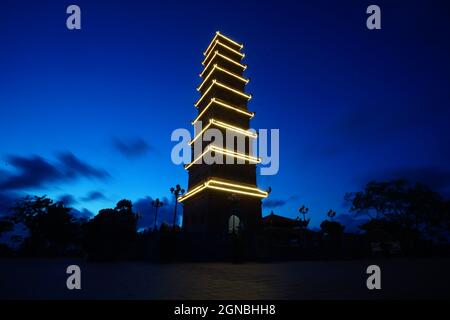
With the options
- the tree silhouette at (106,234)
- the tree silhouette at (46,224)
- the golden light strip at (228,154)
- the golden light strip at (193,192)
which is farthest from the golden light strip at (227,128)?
the tree silhouette at (46,224)

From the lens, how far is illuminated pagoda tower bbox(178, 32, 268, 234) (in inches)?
1029

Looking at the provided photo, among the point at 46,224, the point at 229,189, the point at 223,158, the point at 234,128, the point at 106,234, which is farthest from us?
the point at 46,224

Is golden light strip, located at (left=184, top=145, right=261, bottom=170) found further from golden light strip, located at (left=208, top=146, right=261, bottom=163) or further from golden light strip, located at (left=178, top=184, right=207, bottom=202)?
golden light strip, located at (left=178, top=184, right=207, bottom=202)

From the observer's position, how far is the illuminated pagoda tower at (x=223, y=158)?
26.1 meters

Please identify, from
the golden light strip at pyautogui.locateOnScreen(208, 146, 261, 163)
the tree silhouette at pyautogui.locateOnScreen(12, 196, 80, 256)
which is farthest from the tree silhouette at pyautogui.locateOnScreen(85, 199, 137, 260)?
the tree silhouette at pyautogui.locateOnScreen(12, 196, 80, 256)

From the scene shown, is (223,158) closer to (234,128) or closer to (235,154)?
(235,154)

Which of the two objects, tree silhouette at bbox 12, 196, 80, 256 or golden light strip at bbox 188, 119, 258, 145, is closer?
golden light strip at bbox 188, 119, 258, 145

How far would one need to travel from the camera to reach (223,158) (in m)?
28.2

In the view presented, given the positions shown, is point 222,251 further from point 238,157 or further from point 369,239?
point 369,239

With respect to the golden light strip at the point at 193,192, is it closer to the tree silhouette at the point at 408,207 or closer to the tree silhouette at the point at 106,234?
the tree silhouette at the point at 106,234

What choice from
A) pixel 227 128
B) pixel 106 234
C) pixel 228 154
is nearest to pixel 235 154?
pixel 228 154

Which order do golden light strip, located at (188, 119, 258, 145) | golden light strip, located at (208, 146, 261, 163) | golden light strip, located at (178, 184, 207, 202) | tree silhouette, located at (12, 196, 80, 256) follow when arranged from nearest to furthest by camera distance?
golden light strip, located at (178, 184, 207, 202) → golden light strip, located at (208, 146, 261, 163) → golden light strip, located at (188, 119, 258, 145) → tree silhouette, located at (12, 196, 80, 256)

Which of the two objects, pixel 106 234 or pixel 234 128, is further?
pixel 234 128

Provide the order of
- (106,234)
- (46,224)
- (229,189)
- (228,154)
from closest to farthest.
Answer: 1. (106,234)
2. (229,189)
3. (228,154)
4. (46,224)
